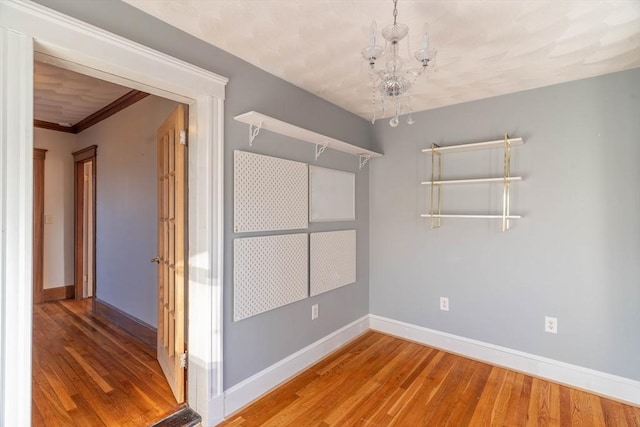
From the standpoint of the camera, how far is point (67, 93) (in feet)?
9.89

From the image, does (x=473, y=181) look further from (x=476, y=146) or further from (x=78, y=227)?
(x=78, y=227)

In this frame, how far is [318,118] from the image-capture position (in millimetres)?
2734

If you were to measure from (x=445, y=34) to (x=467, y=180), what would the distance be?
1.31 m

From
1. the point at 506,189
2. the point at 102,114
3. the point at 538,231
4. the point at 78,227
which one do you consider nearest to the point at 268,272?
the point at 506,189

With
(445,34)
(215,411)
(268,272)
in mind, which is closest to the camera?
(445,34)

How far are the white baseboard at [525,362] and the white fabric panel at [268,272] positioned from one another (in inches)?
50.2

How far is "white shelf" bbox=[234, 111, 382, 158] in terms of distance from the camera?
1.99m

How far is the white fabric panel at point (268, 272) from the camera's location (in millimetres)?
2058

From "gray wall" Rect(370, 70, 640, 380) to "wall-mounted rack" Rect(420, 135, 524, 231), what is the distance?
71 mm

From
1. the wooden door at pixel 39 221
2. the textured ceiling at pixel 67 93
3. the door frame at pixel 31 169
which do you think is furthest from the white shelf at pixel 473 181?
the wooden door at pixel 39 221

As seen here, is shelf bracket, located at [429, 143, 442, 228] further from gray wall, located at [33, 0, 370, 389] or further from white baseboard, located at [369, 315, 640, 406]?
white baseboard, located at [369, 315, 640, 406]

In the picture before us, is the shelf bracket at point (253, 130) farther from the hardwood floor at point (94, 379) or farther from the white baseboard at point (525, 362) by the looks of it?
the white baseboard at point (525, 362)

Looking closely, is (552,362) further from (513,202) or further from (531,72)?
(531,72)

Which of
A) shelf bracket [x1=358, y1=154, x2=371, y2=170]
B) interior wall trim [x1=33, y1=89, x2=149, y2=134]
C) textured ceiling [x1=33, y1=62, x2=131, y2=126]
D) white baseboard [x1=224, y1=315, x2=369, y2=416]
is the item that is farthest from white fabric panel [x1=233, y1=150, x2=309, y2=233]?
textured ceiling [x1=33, y1=62, x2=131, y2=126]
